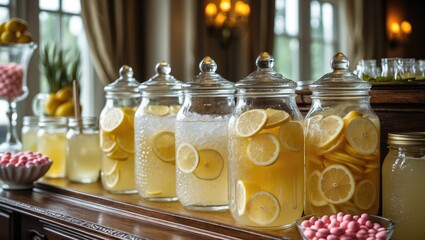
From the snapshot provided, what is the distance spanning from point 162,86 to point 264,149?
348 millimetres

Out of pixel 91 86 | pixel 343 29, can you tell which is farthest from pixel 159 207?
pixel 343 29

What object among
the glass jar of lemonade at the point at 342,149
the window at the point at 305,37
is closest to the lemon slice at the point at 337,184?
the glass jar of lemonade at the point at 342,149

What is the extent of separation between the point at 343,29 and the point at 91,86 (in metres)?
1.94

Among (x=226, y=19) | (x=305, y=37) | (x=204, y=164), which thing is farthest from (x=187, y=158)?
(x=305, y=37)

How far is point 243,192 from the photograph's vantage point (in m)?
0.81

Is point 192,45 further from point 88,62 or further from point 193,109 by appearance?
point 193,109

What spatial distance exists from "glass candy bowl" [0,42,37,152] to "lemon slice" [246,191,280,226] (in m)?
0.99

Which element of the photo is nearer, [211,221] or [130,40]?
[211,221]

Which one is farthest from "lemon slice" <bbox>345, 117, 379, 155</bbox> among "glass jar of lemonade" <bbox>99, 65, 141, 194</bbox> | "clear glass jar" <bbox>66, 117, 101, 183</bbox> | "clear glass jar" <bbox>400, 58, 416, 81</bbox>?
"clear glass jar" <bbox>66, 117, 101, 183</bbox>

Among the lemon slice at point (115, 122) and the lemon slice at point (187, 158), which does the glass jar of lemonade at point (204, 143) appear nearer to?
the lemon slice at point (187, 158)

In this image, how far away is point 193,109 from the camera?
3.20 feet

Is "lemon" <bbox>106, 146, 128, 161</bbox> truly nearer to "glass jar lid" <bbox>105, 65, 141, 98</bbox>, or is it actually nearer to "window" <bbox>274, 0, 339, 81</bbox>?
"glass jar lid" <bbox>105, 65, 141, 98</bbox>

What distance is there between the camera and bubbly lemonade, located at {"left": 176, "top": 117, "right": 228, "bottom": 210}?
934 millimetres

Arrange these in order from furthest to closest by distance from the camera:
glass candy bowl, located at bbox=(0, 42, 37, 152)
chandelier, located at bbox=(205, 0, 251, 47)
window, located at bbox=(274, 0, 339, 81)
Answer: window, located at bbox=(274, 0, 339, 81) → chandelier, located at bbox=(205, 0, 251, 47) → glass candy bowl, located at bbox=(0, 42, 37, 152)
